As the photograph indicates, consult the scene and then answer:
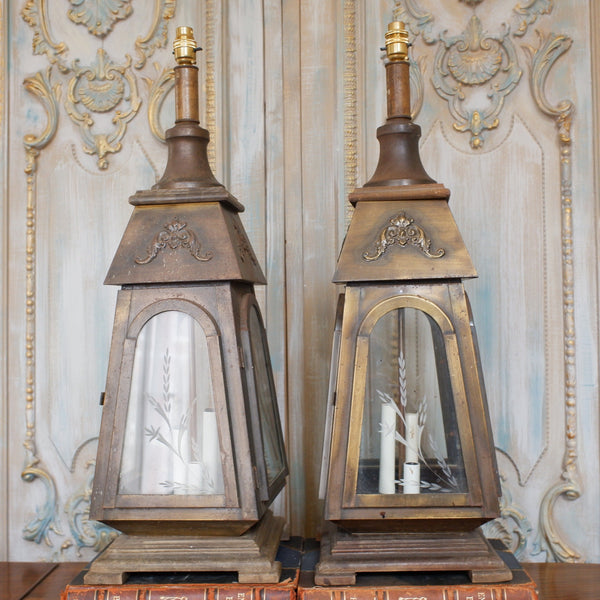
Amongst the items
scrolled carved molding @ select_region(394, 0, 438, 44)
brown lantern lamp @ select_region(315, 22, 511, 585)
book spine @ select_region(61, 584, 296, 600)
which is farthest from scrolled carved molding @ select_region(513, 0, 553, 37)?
book spine @ select_region(61, 584, 296, 600)

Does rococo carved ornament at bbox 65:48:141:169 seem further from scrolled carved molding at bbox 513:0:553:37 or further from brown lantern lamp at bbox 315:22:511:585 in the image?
scrolled carved molding at bbox 513:0:553:37

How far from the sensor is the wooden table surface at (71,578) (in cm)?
133

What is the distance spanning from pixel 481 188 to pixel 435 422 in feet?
2.16

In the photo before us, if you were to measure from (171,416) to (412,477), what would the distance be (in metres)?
0.41

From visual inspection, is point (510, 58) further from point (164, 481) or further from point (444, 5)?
point (164, 481)

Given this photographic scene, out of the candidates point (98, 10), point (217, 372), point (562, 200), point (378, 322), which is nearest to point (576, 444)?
point (562, 200)

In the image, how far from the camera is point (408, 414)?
1160 millimetres

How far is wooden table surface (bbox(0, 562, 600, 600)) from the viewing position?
4.38ft

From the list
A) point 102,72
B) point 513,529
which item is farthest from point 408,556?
point 102,72

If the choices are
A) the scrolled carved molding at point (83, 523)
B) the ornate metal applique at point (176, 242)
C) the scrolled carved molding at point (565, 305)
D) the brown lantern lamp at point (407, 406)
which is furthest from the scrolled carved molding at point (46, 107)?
the scrolled carved molding at point (565, 305)

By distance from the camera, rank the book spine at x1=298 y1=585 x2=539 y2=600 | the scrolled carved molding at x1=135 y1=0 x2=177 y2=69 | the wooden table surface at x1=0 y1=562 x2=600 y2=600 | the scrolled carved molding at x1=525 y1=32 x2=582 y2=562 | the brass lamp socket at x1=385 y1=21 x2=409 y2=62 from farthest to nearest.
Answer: the scrolled carved molding at x1=135 y1=0 x2=177 y2=69, the scrolled carved molding at x1=525 y1=32 x2=582 y2=562, the wooden table surface at x1=0 y1=562 x2=600 y2=600, the brass lamp socket at x1=385 y1=21 x2=409 y2=62, the book spine at x1=298 y1=585 x2=539 y2=600

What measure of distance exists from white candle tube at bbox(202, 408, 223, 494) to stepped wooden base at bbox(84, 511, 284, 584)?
0.30 feet

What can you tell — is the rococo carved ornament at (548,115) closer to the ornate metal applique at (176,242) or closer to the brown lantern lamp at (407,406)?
the brown lantern lamp at (407,406)

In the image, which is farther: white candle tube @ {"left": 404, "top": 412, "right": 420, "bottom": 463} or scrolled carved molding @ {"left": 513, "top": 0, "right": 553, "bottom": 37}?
scrolled carved molding @ {"left": 513, "top": 0, "right": 553, "bottom": 37}
